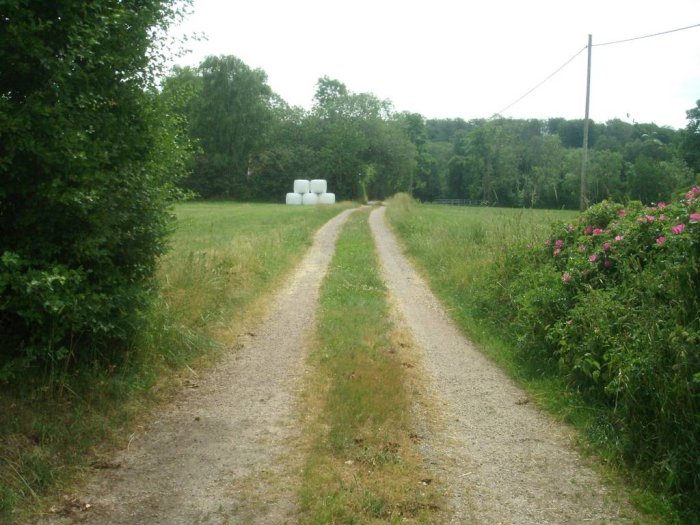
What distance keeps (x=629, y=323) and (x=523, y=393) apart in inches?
59.2

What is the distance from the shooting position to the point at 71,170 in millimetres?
4852

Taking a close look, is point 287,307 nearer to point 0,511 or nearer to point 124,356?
point 124,356

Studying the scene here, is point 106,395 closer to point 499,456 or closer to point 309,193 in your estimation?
point 499,456

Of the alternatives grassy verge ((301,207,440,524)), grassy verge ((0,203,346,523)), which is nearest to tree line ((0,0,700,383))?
grassy verge ((0,203,346,523))

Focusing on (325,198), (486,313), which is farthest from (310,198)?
(486,313)

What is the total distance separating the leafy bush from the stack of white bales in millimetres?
56101

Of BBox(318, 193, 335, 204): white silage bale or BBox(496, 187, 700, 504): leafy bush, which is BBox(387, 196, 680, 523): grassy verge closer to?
BBox(496, 187, 700, 504): leafy bush

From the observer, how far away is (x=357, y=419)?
18.0 feet

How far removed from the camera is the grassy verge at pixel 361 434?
13.3ft

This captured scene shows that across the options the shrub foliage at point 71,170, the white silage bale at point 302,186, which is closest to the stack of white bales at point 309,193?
the white silage bale at point 302,186

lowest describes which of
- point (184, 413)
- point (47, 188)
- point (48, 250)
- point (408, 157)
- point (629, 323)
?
point (184, 413)

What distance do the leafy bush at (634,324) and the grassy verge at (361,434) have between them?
1.81 meters

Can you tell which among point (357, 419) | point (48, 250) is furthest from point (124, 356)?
point (357, 419)

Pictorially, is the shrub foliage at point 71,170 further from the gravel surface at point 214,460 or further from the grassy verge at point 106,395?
the gravel surface at point 214,460
